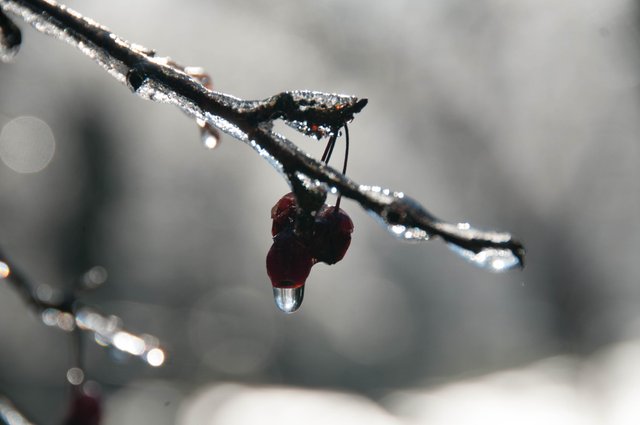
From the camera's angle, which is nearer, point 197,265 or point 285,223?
point 285,223

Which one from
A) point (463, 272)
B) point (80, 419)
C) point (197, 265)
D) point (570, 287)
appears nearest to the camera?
point (80, 419)

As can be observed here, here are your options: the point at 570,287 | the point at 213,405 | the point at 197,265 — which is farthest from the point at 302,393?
the point at 197,265

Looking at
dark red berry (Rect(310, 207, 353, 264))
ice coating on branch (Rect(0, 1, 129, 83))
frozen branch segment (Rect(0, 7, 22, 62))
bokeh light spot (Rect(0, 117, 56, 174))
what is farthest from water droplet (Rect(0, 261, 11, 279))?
bokeh light spot (Rect(0, 117, 56, 174))

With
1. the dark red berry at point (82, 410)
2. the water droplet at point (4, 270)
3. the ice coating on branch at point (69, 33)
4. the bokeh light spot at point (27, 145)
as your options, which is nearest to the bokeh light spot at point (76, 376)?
the dark red berry at point (82, 410)

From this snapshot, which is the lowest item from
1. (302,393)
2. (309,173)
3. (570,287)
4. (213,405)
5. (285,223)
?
(309,173)

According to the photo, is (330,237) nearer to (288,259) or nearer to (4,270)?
(288,259)

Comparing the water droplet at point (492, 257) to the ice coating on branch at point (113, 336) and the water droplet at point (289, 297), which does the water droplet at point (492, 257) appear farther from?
the ice coating on branch at point (113, 336)

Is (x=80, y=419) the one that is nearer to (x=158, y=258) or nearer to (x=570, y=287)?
(x=570, y=287)

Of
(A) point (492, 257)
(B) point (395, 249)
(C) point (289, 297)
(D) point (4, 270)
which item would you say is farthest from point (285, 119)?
(B) point (395, 249)
